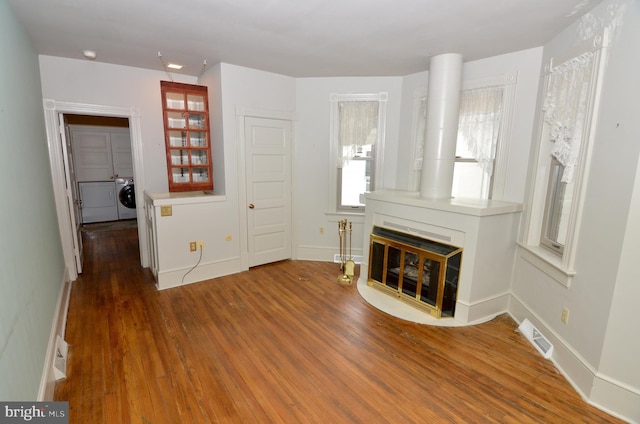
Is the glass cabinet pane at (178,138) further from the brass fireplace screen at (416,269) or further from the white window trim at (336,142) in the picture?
the brass fireplace screen at (416,269)

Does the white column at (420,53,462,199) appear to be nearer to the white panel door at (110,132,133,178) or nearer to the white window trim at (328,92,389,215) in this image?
the white window trim at (328,92,389,215)

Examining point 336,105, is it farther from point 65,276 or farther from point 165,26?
point 65,276

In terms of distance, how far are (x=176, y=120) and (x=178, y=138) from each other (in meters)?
0.22

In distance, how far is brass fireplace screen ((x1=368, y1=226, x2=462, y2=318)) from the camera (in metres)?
2.90

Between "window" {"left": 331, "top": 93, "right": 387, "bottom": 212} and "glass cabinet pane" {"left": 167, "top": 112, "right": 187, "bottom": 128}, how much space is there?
1901 millimetres

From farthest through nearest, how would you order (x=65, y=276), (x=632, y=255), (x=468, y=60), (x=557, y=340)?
(x=65, y=276) → (x=468, y=60) → (x=557, y=340) → (x=632, y=255)

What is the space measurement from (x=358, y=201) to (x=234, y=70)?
230 centimetres

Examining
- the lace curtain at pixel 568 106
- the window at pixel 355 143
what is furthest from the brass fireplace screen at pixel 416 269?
the lace curtain at pixel 568 106

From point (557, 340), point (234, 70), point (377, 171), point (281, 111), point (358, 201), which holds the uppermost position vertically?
point (234, 70)

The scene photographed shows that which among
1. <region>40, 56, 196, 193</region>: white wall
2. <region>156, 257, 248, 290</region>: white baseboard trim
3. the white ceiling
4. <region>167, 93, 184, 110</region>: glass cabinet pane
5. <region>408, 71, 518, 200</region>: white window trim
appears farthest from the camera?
<region>167, 93, 184, 110</region>: glass cabinet pane

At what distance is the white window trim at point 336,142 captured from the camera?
4070mm

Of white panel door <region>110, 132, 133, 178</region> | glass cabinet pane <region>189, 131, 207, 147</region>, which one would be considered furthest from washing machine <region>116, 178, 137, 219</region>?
glass cabinet pane <region>189, 131, 207, 147</region>

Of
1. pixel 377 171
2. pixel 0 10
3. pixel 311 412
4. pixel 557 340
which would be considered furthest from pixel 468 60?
pixel 0 10

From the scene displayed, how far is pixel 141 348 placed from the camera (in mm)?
2443
